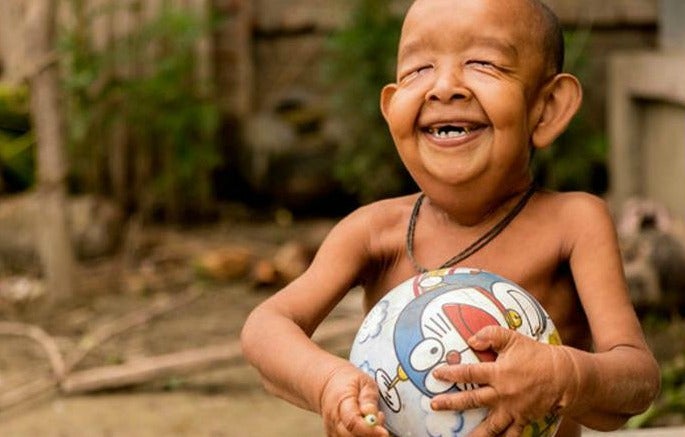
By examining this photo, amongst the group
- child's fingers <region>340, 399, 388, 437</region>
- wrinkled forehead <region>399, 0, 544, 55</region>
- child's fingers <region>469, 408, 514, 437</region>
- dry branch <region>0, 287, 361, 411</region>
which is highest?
wrinkled forehead <region>399, 0, 544, 55</region>

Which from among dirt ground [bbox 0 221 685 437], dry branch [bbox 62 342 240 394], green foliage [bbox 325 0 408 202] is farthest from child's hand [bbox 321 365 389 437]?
green foliage [bbox 325 0 408 202]

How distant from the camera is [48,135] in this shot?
7598 mm

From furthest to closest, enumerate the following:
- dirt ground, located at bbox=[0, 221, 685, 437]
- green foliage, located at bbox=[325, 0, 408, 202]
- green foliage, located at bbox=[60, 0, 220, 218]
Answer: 1. green foliage, located at bbox=[325, 0, 408, 202]
2. green foliage, located at bbox=[60, 0, 220, 218]
3. dirt ground, located at bbox=[0, 221, 685, 437]

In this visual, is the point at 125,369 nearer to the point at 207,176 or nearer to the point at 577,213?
the point at 577,213

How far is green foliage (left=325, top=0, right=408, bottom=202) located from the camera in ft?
31.6

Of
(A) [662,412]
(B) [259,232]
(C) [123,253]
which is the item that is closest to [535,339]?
(A) [662,412]

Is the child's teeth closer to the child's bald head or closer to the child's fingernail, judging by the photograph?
the child's bald head

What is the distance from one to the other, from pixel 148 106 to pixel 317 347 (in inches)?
263

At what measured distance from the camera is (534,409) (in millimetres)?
2625

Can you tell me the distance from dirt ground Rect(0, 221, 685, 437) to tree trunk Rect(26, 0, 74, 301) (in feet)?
1.13

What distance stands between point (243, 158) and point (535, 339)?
794 centimetres

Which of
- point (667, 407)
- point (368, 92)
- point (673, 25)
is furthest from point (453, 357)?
point (368, 92)

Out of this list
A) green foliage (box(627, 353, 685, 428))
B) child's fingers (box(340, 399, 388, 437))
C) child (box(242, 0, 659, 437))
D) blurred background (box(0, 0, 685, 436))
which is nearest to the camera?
child's fingers (box(340, 399, 388, 437))

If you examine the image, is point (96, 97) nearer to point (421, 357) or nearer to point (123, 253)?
point (123, 253)
